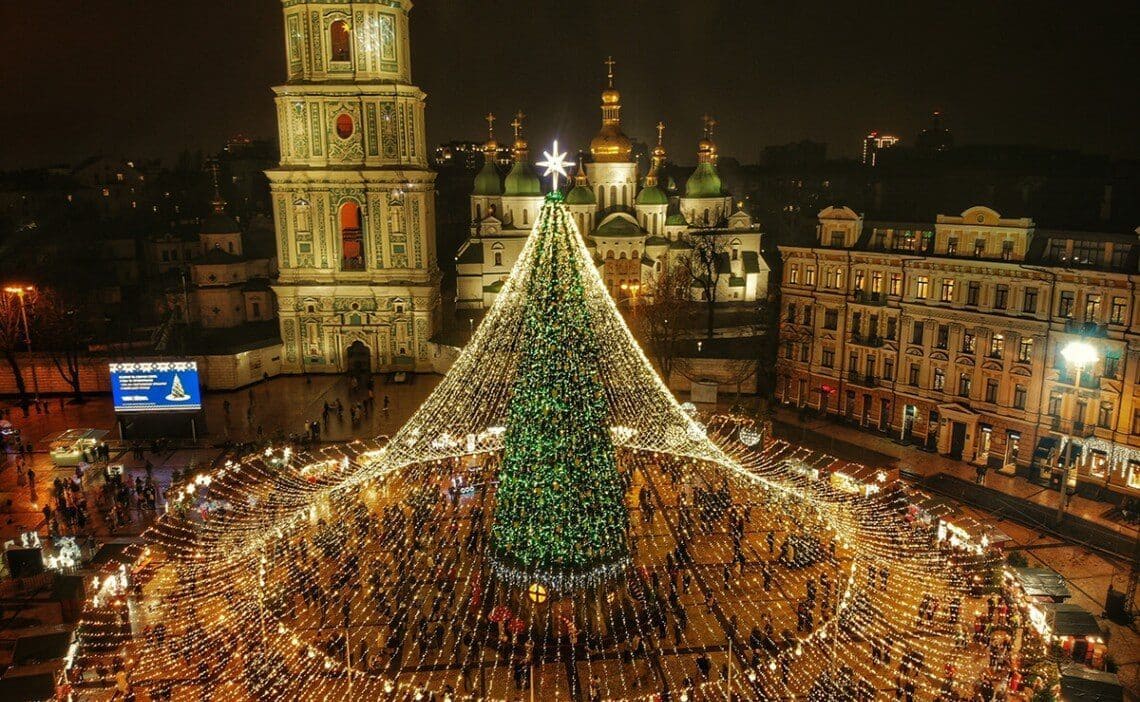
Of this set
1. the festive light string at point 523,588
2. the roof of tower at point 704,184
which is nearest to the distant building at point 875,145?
the roof of tower at point 704,184

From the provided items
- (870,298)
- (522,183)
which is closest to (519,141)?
(522,183)

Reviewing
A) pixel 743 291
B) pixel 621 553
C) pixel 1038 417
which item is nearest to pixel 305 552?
pixel 621 553

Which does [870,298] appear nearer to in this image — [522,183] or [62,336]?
[522,183]

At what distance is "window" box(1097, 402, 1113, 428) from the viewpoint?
31.4 m

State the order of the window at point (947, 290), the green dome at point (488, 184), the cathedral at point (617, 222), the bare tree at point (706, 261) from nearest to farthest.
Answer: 1. the window at point (947, 290)
2. the bare tree at point (706, 261)
3. the cathedral at point (617, 222)
4. the green dome at point (488, 184)

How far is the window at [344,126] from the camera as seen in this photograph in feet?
157

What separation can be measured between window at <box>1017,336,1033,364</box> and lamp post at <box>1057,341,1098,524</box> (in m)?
1.53

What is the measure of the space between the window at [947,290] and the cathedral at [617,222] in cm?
2156

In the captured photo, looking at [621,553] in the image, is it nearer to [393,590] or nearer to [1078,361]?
[393,590]

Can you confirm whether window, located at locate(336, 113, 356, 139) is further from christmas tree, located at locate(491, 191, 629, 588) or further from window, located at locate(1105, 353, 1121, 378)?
window, located at locate(1105, 353, 1121, 378)

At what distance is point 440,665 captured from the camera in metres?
20.2

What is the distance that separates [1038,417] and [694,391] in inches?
571

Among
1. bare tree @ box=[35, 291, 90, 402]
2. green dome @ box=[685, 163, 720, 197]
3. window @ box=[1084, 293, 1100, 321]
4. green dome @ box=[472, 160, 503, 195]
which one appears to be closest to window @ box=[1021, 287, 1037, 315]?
window @ box=[1084, 293, 1100, 321]

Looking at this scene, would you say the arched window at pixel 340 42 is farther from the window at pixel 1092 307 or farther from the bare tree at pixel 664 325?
the window at pixel 1092 307
